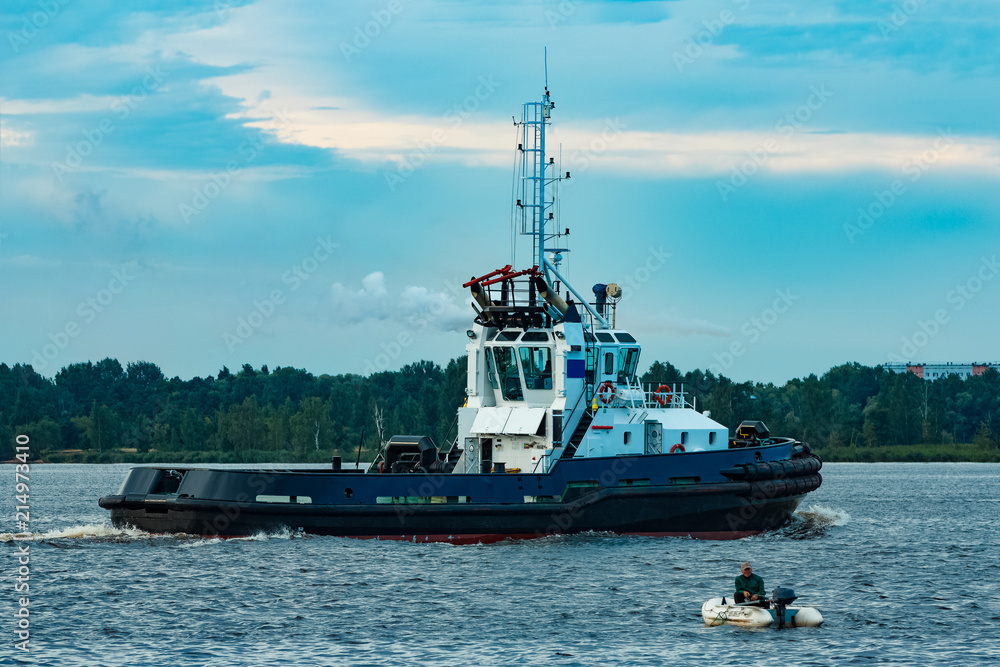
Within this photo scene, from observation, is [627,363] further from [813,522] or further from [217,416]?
[217,416]

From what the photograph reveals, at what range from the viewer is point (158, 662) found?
1736 centimetres

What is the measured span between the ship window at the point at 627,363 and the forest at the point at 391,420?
53.6 m

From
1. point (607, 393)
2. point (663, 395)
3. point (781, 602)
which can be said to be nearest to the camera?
point (781, 602)

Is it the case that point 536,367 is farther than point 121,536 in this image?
No

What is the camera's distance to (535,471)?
2762 centimetres

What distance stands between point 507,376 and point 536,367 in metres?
0.73

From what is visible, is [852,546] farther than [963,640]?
Yes

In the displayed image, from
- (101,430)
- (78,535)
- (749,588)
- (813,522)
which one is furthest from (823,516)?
(101,430)

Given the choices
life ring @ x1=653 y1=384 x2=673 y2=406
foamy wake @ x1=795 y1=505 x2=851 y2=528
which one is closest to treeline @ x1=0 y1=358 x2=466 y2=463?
foamy wake @ x1=795 y1=505 x2=851 y2=528

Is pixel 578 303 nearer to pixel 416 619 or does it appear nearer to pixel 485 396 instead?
pixel 485 396

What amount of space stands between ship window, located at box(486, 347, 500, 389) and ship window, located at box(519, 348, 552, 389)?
29.1 inches

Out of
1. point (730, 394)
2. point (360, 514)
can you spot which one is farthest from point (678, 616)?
point (730, 394)

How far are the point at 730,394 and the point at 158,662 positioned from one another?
245 ft

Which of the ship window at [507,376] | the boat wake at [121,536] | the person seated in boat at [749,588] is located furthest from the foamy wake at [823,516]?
the boat wake at [121,536]
